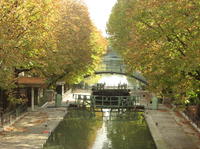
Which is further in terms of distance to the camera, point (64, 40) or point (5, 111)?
point (64, 40)

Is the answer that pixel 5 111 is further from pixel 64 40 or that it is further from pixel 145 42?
pixel 145 42

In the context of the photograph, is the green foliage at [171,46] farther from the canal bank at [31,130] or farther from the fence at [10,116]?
the fence at [10,116]

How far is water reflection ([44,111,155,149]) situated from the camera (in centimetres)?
2089

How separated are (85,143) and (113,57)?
169 ft

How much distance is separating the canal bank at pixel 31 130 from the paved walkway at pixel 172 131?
8.10 meters

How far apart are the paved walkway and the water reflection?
0.72m

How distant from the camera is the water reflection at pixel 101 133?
2089cm

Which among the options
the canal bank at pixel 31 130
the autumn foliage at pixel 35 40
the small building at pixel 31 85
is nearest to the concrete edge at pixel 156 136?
the canal bank at pixel 31 130

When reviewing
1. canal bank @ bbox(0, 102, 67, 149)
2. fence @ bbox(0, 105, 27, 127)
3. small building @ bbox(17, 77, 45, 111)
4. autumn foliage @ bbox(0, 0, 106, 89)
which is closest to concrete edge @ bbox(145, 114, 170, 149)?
canal bank @ bbox(0, 102, 67, 149)

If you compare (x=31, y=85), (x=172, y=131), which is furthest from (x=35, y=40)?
(x=172, y=131)

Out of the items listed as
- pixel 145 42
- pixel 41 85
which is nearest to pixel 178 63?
pixel 145 42

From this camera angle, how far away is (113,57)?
7194 cm

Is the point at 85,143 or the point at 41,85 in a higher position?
the point at 41,85

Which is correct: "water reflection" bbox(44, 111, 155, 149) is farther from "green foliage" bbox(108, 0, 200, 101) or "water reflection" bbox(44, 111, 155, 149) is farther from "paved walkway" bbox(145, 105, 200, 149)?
"green foliage" bbox(108, 0, 200, 101)
